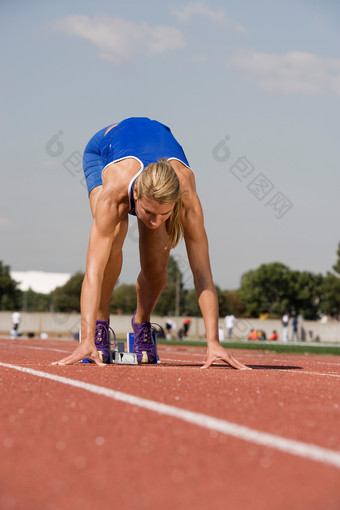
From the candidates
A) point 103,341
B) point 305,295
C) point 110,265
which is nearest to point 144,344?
point 103,341

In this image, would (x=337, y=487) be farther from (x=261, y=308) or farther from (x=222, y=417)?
(x=261, y=308)

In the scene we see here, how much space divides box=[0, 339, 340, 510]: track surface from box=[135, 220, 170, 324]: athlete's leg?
244 cm

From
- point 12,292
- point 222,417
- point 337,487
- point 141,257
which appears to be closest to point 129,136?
point 141,257

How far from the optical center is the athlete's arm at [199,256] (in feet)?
19.1

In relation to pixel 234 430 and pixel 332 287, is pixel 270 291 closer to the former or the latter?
pixel 332 287

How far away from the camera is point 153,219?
5.48 m

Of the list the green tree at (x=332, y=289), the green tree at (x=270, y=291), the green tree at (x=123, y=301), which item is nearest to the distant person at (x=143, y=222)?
the green tree at (x=332, y=289)

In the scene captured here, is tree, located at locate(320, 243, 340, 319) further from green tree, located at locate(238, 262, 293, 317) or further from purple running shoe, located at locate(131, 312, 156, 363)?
purple running shoe, located at locate(131, 312, 156, 363)

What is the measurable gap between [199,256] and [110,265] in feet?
3.69

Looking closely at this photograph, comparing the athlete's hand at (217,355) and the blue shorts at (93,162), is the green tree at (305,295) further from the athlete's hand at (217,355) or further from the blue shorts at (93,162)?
the athlete's hand at (217,355)

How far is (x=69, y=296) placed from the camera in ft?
357

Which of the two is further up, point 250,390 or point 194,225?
A: point 194,225

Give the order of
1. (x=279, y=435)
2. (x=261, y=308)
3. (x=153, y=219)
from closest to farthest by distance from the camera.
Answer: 1. (x=279, y=435)
2. (x=153, y=219)
3. (x=261, y=308)

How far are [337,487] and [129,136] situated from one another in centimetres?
472
